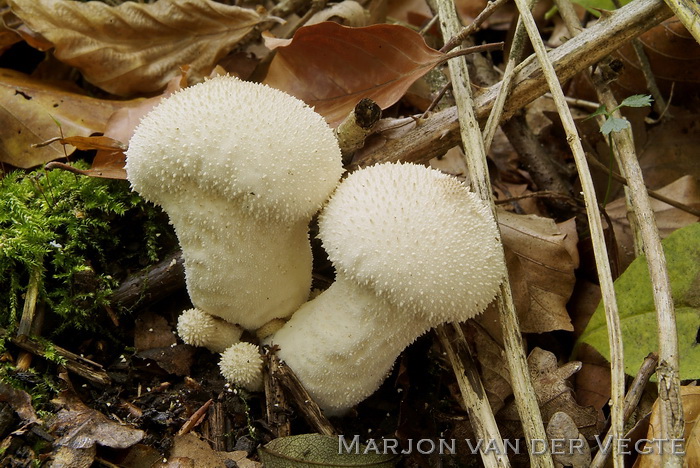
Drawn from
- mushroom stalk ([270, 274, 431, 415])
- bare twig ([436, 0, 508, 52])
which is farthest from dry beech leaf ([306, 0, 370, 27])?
mushroom stalk ([270, 274, 431, 415])

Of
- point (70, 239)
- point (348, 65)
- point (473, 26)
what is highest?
point (473, 26)

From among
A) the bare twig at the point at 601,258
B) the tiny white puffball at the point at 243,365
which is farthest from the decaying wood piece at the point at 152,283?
the bare twig at the point at 601,258

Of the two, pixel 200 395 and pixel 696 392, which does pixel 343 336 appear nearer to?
pixel 200 395

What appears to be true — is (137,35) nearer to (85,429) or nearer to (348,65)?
(348,65)

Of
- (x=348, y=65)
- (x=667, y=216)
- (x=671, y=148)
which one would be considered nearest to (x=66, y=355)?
(x=348, y=65)

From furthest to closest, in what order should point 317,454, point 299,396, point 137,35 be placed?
point 137,35
point 299,396
point 317,454

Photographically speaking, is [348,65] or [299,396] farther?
[348,65]

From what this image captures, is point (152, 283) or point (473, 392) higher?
point (473, 392)

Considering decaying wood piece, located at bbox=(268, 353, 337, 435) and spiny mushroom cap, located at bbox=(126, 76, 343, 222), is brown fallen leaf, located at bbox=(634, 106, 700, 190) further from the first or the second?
decaying wood piece, located at bbox=(268, 353, 337, 435)

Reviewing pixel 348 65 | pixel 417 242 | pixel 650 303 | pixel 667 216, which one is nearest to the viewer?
pixel 417 242
